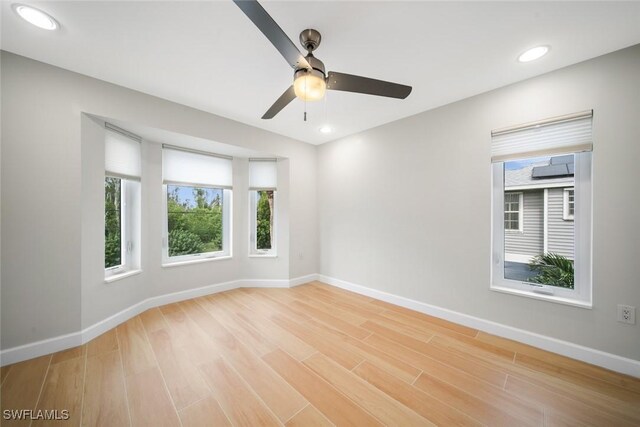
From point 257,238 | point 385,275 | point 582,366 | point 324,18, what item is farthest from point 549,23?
point 257,238

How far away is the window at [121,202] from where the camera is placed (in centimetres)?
247

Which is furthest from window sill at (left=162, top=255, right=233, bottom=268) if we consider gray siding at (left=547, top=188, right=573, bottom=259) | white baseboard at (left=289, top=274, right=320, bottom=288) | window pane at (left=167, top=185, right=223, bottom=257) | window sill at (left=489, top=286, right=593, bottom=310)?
gray siding at (left=547, top=188, right=573, bottom=259)

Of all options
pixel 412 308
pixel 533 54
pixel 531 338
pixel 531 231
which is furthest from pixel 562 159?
pixel 412 308

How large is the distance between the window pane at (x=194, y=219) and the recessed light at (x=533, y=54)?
12.6 ft

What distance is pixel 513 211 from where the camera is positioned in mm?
2305

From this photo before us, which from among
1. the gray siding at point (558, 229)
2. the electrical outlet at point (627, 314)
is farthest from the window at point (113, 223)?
the electrical outlet at point (627, 314)

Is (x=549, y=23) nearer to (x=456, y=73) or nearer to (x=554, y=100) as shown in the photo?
(x=456, y=73)

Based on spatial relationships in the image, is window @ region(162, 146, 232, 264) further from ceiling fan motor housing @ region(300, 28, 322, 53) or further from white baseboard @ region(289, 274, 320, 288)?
ceiling fan motor housing @ region(300, 28, 322, 53)

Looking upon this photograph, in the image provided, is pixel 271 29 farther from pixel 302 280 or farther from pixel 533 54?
pixel 302 280

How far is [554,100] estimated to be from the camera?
6.57 ft

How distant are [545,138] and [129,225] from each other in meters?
4.60

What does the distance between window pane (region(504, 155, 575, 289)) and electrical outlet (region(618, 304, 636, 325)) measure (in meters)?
0.30

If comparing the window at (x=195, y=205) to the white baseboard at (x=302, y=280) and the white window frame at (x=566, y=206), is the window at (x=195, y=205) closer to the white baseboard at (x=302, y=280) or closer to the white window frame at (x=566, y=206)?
the white baseboard at (x=302, y=280)

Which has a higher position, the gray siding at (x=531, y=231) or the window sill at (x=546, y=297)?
the gray siding at (x=531, y=231)
